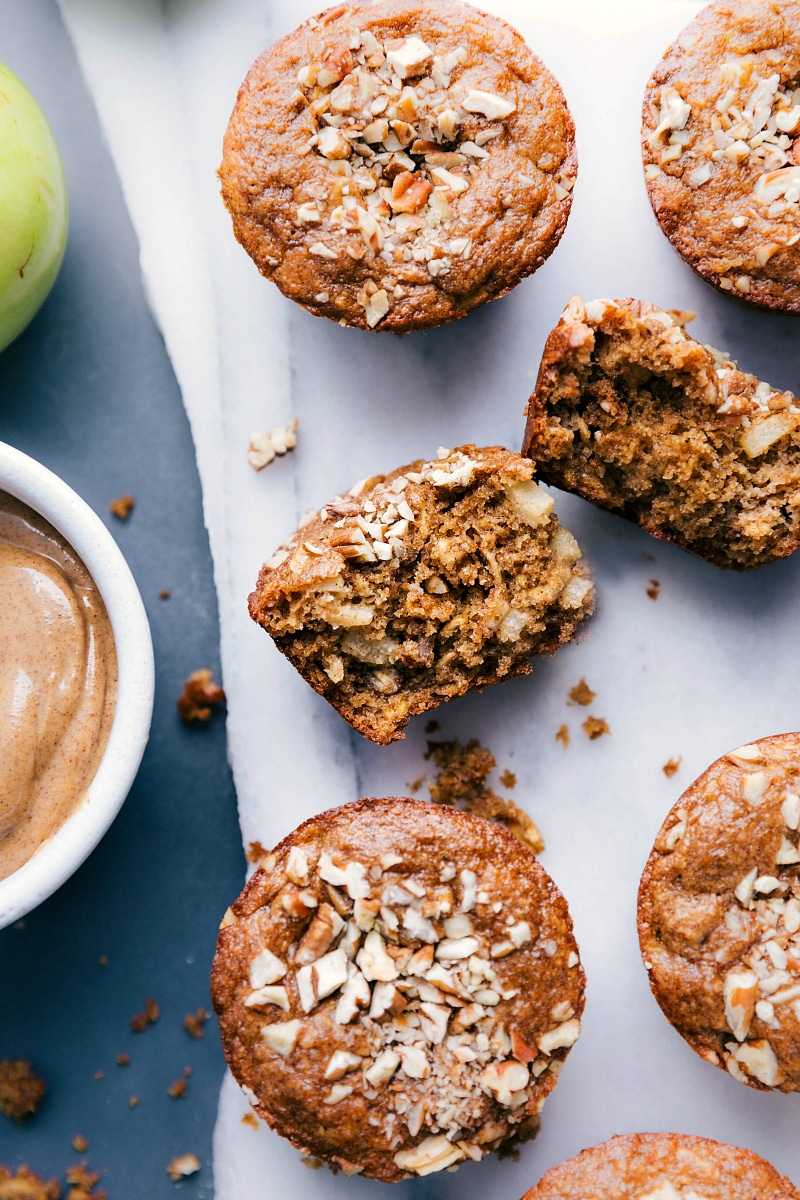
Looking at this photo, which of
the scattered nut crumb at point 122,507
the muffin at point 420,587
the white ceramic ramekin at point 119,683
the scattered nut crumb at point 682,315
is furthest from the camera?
the scattered nut crumb at point 122,507

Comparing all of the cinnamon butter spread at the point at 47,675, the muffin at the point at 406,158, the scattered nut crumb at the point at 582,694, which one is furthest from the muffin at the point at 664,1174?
the muffin at the point at 406,158

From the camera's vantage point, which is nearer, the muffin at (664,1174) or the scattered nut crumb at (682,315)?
the muffin at (664,1174)

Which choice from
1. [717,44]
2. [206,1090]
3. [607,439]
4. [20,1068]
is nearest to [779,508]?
[607,439]

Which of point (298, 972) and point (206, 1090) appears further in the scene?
point (206, 1090)

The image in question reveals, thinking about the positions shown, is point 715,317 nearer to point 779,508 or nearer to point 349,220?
point 779,508

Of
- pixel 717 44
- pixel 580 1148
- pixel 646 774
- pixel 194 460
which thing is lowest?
pixel 580 1148

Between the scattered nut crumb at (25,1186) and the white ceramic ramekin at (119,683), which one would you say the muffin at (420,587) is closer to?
the white ceramic ramekin at (119,683)
